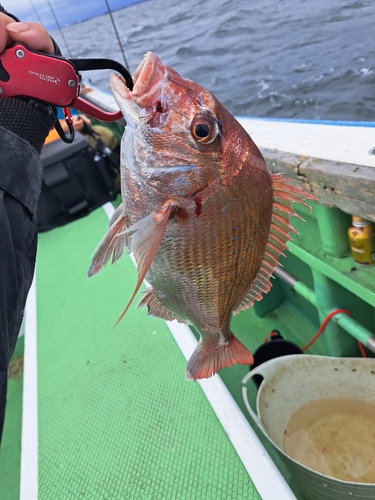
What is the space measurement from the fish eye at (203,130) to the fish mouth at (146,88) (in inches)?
3.6

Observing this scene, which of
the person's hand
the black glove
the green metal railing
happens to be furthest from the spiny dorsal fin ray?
the green metal railing

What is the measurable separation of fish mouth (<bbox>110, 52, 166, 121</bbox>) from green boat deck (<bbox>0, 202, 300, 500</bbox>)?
4.69 feet

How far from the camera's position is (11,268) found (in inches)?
37.8

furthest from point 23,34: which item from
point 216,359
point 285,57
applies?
point 285,57

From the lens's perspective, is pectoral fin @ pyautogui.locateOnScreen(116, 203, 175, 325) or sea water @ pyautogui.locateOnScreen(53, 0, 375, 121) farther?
sea water @ pyautogui.locateOnScreen(53, 0, 375, 121)

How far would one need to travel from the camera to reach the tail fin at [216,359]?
4.10 feet

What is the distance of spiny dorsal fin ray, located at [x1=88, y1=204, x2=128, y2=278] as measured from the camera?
1033 mm

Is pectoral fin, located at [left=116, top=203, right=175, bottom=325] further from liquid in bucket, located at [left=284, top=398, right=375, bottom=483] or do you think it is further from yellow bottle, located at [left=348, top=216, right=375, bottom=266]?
liquid in bucket, located at [left=284, top=398, right=375, bottom=483]

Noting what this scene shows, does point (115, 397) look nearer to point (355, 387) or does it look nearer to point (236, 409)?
point (236, 409)

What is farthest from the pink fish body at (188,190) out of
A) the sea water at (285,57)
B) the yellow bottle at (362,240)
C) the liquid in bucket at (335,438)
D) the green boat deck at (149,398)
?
the sea water at (285,57)

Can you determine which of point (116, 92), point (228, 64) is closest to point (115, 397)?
point (116, 92)

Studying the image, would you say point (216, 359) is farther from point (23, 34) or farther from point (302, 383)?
point (23, 34)

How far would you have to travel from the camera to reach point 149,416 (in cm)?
189

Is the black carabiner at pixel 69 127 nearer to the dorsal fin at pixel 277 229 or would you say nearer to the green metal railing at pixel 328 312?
the dorsal fin at pixel 277 229
